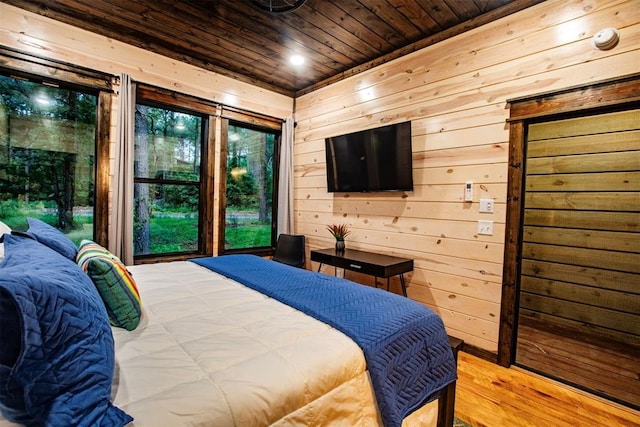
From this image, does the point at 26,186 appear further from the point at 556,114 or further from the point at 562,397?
the point at 562,397

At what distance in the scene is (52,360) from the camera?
27.3 inches

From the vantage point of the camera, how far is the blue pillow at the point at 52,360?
0.65 m

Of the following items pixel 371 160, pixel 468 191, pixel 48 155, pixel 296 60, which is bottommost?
pixel 468 191

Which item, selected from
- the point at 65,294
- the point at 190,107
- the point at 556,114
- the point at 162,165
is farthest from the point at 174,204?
the point at 556,114

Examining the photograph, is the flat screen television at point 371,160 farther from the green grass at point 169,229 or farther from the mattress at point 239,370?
the mattress at point 239,370

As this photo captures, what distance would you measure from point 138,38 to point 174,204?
1.66 metres

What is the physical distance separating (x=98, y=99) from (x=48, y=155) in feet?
2.15

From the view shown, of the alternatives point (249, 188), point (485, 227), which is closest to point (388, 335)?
point (485, 227)

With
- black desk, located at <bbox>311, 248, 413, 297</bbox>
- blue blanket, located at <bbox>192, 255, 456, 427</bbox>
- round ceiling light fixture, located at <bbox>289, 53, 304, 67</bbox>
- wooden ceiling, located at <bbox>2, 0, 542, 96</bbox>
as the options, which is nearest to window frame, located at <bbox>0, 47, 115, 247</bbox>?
wooden ceiling, located at <bbox>2, 0, 542, 96</bbox>

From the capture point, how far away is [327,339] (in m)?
1.19

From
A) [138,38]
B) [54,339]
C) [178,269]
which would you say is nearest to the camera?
[54,339]

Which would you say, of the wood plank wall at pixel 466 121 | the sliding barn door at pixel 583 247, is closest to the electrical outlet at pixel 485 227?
the wood plank wall at pixel 466 121

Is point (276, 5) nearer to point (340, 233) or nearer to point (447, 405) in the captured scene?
point (340, 233)

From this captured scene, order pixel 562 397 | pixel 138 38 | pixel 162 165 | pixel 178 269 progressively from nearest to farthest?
pixel 562 397, pixel 178 269, pixel 138 38, pixel 162 165
